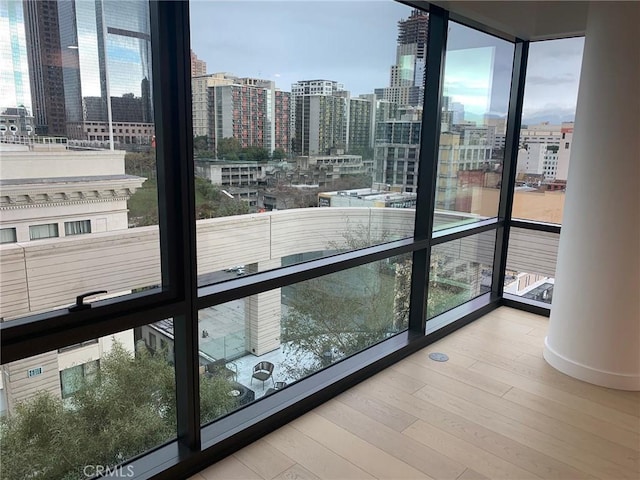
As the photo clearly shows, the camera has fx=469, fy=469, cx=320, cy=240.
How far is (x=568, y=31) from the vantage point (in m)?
3.69

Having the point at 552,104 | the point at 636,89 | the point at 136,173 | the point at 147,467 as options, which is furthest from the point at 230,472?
the point at 552,104

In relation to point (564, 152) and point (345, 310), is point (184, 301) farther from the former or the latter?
point (564, 152)

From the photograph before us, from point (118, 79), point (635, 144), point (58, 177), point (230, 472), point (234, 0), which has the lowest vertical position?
point (230, 472)

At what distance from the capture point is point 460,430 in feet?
8.36

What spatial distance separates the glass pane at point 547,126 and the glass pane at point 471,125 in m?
0.20

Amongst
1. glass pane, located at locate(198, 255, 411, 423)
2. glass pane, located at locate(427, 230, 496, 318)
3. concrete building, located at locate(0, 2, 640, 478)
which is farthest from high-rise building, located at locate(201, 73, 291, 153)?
glass pane, located at locate(427, 230, 496, 318)

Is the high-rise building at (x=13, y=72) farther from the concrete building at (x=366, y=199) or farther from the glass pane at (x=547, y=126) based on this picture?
the glass pane at (x=547, y=126)

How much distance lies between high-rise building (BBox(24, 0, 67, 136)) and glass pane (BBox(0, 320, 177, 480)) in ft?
2.86

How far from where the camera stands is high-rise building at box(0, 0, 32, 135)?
57.7 inches

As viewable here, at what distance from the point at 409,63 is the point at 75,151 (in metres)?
2.24

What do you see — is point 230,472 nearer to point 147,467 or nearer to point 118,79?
point 147,467

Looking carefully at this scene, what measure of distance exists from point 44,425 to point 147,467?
0.48 metres

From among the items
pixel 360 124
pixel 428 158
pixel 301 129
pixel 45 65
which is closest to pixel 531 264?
pixel 428 158

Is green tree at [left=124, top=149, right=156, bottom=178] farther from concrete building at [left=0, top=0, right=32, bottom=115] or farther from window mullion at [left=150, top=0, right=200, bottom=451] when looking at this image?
concrete building at [left=0, top=0, right=32, bottom=115]
